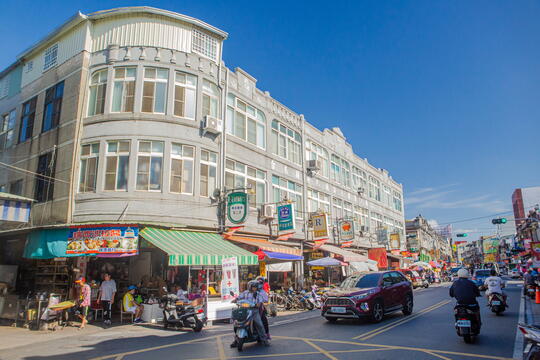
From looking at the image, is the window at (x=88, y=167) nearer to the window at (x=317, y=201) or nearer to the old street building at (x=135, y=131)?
the old street building at (x=135, y=131)

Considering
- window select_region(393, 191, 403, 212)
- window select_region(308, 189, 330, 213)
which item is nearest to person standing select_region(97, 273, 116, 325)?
window select_region(308, 189, 330, 213)

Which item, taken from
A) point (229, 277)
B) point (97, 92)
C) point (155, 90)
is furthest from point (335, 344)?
point (97, 92)

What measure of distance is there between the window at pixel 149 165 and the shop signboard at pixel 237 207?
3.51 m

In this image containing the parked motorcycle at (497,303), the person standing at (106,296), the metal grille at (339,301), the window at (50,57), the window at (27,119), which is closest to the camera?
the metal grille at (339,301)

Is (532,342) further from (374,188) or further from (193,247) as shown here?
(374,188)

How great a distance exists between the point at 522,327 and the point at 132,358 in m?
7.70

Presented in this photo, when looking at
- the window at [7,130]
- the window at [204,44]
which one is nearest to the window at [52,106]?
the window at [7,130]

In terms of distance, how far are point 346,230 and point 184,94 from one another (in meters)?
17.6

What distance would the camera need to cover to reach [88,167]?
55.9 feet

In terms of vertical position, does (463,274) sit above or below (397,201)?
below

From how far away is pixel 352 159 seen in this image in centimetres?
3766

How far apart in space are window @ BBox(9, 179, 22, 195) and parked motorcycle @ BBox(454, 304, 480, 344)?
21300mm

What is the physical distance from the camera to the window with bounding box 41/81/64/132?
19094 mm

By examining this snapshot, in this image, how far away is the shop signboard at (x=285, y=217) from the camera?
2139 cm
